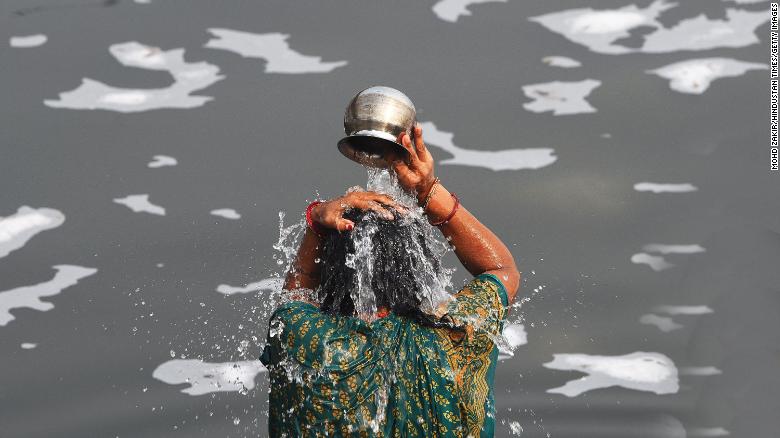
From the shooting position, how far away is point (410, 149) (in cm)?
238

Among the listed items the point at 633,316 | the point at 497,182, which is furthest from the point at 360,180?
the point at 633,316

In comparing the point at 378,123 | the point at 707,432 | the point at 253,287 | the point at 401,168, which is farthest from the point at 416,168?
the point at 707,432

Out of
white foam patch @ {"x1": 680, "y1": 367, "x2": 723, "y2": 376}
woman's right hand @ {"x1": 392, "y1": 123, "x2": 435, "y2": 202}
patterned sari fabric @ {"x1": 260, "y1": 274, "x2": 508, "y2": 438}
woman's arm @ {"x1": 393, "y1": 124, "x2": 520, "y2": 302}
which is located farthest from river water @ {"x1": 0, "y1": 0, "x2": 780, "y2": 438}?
woman's right hand @ {"x1": 392, "y1": 123, "x2": 435, "y2": 202}

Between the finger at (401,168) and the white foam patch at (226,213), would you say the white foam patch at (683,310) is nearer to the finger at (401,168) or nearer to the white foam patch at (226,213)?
the white foam patch at (226,213)

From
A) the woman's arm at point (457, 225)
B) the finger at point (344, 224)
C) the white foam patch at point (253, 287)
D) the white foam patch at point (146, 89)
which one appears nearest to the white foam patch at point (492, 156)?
the white foam patch at point (253, 287)

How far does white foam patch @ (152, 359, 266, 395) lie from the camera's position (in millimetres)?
4605

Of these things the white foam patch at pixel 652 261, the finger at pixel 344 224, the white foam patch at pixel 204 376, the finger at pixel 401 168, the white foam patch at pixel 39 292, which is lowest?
the white foam patch at pixel 204 376

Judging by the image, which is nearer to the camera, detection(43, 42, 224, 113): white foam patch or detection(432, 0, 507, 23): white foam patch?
detection(43, 42, 224, 113): white foam patch

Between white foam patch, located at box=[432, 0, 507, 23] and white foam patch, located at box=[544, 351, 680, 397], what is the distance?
1.76 meters

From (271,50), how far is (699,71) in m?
2.02

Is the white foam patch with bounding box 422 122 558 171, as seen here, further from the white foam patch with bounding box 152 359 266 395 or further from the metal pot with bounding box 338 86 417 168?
the metal pot with bounding box 338 86 417 168

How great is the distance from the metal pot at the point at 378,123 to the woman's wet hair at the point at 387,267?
14 cm

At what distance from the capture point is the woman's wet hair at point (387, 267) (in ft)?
7.86

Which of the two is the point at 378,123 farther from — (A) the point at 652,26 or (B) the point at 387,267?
(A) the point at 652,26
